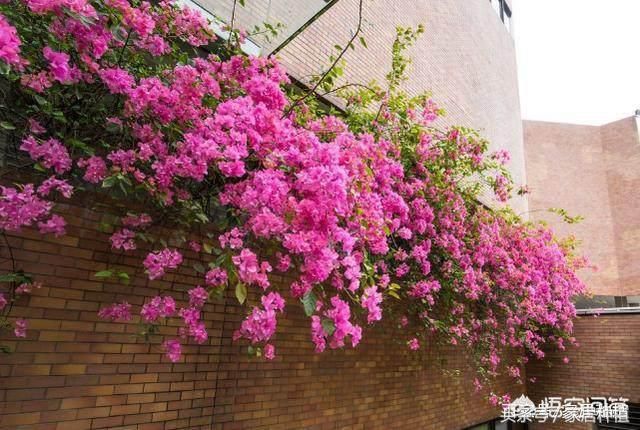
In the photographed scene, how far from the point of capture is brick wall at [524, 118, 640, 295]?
589 inches

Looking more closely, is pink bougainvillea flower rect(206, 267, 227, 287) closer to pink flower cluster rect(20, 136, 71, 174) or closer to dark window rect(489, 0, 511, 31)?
pink flower cluster rect(20, 136, 71, 174)

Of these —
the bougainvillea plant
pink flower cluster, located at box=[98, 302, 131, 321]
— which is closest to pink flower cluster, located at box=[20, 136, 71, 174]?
the bougainvillea plant

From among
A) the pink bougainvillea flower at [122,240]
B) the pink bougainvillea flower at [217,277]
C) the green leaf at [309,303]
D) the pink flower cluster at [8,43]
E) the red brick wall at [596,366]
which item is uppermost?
the pink flower cluster at [8,43]

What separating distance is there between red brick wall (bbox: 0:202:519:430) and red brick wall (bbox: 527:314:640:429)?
6.62m

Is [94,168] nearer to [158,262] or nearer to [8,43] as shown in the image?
[158,262]

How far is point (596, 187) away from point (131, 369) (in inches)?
715

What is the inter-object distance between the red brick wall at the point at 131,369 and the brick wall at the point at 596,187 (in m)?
13.8

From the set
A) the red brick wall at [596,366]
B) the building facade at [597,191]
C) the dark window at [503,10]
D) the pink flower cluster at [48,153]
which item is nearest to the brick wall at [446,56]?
the dark window at [503,10]

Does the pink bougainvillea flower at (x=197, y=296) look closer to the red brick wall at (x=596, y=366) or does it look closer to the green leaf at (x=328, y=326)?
the green leaf at (x=328, y=326)

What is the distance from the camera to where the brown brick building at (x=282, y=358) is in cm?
252

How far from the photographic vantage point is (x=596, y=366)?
344 inches

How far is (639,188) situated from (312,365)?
1652 centimetres

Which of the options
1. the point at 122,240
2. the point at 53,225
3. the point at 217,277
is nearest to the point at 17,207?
the point at 53,225

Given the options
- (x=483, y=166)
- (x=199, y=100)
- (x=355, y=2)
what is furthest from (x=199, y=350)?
(x=355, y=2)
